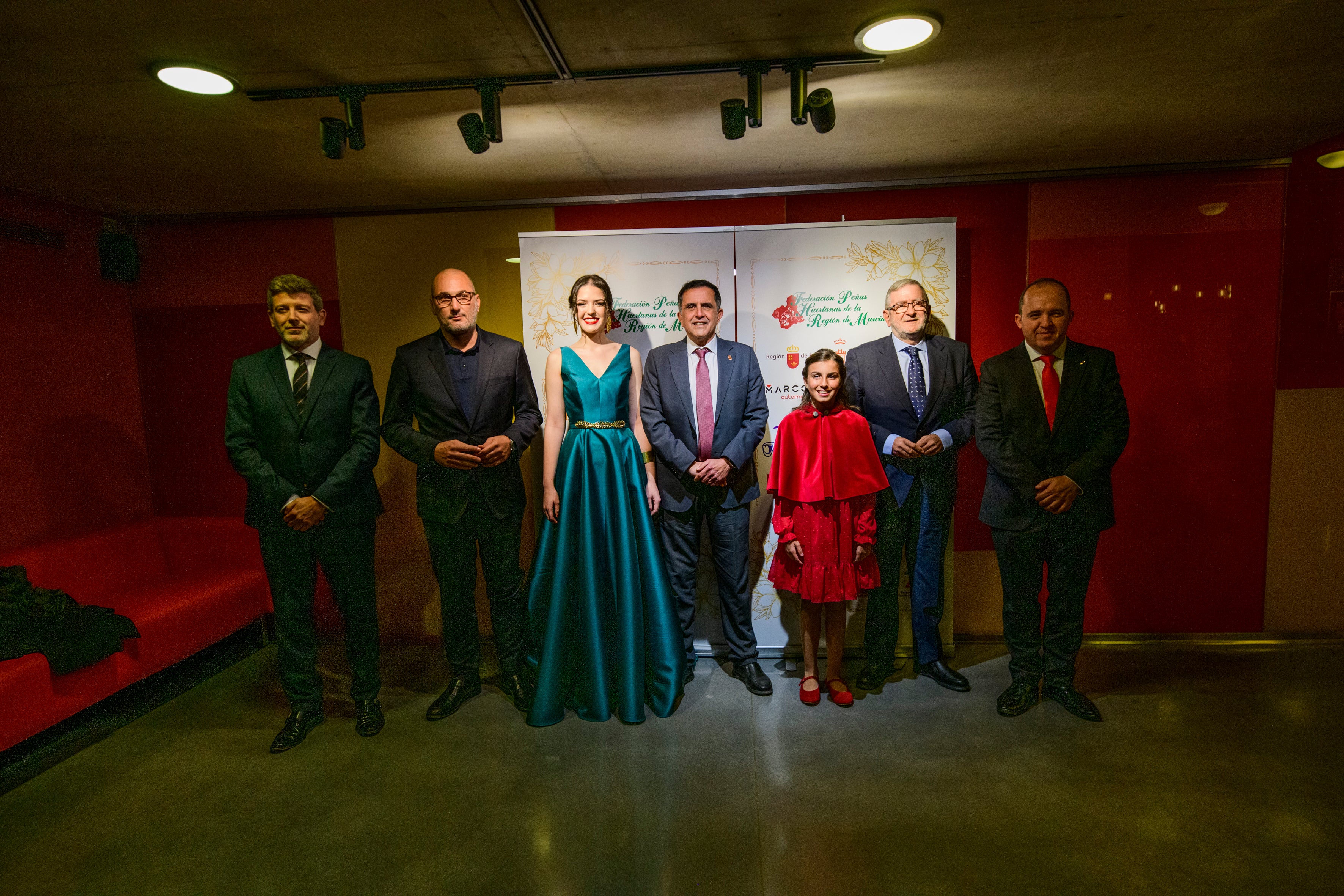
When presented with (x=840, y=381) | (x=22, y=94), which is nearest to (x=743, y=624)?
(x=840, y=381)

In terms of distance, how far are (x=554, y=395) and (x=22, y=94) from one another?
92.2 inches

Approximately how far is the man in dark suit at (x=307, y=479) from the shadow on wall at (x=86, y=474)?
69.5 inches

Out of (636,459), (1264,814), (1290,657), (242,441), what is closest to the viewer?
(1264,814)

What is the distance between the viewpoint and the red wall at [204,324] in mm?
4332

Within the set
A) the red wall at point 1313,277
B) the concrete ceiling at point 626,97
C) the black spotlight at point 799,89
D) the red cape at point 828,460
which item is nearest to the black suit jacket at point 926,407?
the red cape at point 828,460

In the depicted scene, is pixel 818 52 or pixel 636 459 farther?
pixel 636 459

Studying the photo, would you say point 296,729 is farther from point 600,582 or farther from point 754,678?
point 754,678

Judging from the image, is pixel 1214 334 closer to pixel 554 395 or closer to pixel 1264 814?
pixel 1264 814

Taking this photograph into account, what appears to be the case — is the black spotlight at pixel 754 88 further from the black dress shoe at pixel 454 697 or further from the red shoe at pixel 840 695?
the black dress shoe at pixel 454 697

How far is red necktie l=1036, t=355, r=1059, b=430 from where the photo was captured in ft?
10.4

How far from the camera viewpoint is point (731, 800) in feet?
8.54

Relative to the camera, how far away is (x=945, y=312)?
147 inches

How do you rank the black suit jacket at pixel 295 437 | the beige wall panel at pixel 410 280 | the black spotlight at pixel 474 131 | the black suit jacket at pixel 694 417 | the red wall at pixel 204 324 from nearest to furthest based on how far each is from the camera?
1. the black spotlight at pixel 474 131
2. the black suit jacket at pixel 295 437
3. the black suit jacket at pixel 694 417
4. the beige wall panel at pixel 410 280
5. the red wall at pixel 204 324

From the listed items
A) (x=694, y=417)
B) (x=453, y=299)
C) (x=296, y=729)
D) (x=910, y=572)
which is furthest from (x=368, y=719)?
(x=910, y=572)
